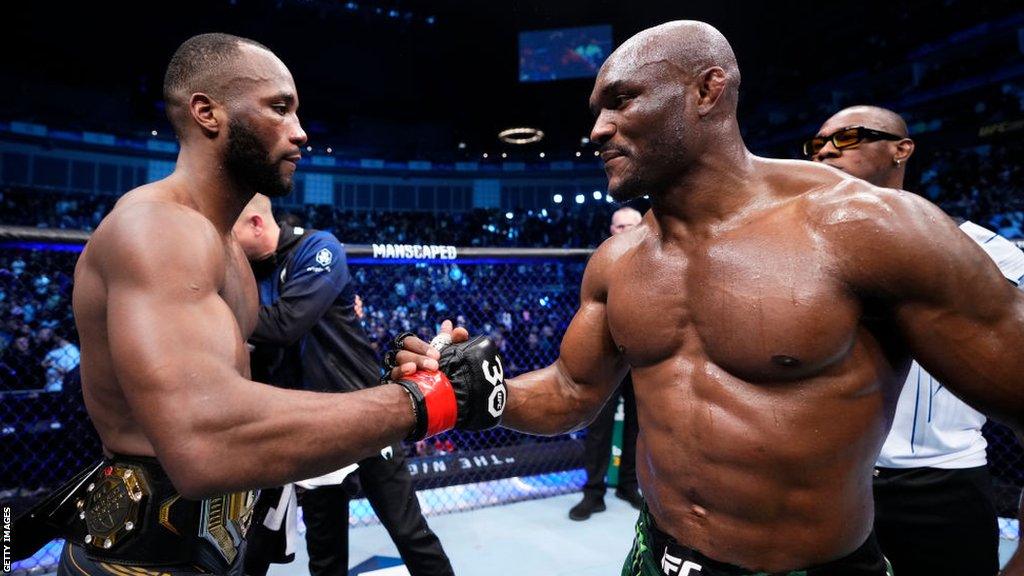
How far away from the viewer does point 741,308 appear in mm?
1256

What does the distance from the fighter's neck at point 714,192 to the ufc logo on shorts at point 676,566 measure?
2.32ft

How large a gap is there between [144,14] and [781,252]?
52.8 ft

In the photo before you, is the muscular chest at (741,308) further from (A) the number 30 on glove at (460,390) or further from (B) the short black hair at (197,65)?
(B) the short black hair at (197,65)

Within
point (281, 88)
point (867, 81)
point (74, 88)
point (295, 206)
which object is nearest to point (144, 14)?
point (74, 88)

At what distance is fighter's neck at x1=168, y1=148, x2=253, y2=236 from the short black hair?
114 mm

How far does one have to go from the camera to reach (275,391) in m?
1.11

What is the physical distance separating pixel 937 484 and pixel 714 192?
3.94 ft

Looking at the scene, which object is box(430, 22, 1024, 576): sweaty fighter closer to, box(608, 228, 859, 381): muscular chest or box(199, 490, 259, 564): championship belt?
box(608, 228, 859, 381): muscular chest

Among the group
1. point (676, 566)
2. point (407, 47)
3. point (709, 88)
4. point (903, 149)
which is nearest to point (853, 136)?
point (903, 149)

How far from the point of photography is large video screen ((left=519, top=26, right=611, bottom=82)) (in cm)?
1577

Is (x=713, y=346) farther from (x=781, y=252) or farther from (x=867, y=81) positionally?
(x=867, y=81)

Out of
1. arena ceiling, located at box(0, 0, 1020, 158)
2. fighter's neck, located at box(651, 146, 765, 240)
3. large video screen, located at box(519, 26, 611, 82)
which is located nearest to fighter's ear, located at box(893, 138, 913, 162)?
fighter's neck, located at box(651, 146, 765, 240)

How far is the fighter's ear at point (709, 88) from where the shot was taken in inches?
56.4

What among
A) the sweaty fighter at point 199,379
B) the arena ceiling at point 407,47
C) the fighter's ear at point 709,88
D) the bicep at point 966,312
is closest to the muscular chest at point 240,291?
the sweaty fighter at point 199,379
